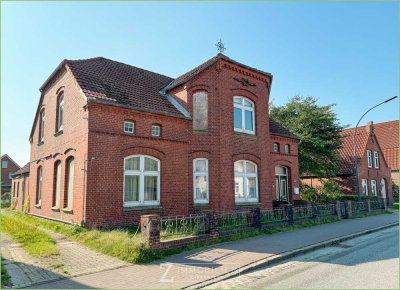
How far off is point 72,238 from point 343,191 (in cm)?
2546

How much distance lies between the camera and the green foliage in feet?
84.0

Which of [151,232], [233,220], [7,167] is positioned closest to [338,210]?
[233,220]

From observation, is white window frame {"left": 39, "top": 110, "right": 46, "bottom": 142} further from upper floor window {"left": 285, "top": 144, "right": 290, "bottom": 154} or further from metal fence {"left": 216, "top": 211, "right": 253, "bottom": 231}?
upper floor window {"left": 285, "top": 144, "right": 290, "bottom": 154}

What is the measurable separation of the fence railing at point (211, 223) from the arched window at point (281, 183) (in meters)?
4.18

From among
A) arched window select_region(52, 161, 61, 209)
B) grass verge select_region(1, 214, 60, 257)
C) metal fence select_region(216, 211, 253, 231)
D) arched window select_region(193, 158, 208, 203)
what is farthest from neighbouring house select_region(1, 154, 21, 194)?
metal fence select_region(216, 211, 253, 231)

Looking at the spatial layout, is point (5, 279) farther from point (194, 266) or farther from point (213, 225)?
point (213, 225)

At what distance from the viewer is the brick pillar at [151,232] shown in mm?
8672

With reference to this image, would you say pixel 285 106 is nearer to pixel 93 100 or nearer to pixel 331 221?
pixel 331 221

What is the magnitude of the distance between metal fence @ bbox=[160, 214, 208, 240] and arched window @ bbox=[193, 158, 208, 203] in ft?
14.5

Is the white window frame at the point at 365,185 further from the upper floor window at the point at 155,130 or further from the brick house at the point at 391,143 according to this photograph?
the upper floor window at the point at 155,130

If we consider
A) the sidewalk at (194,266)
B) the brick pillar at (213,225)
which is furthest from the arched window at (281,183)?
the brick pillar at (213,225)

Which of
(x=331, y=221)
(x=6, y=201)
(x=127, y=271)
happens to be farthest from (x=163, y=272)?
(x=6, y=201)

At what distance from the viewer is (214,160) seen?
15367 mm

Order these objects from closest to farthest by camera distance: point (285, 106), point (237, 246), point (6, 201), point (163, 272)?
point (163, 272) < point (237, 246) < point (285, 106) < point (6, 201)
